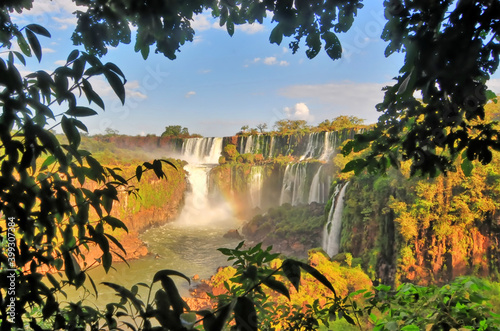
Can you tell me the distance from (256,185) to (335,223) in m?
8.04

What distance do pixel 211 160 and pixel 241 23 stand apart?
746 inches

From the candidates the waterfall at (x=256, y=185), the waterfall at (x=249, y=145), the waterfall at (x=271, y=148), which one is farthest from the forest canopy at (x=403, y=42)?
the waterfall at (x=249, y=145)

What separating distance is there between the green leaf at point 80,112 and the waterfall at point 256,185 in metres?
15.3

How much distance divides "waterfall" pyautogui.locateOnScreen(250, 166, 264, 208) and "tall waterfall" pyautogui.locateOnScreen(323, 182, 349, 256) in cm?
743

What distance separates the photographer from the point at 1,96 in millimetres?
503

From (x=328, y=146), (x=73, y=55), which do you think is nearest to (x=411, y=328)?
(x=73, y=55)

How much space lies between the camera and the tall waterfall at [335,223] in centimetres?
834

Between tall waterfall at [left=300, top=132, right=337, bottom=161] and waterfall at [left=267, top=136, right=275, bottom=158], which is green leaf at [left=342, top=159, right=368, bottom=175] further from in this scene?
waterfall at [left=267, top=136, right=275, bottom=158]

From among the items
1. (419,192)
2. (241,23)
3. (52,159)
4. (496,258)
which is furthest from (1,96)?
(496,258)

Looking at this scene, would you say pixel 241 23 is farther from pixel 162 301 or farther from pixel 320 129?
pixel 320 129

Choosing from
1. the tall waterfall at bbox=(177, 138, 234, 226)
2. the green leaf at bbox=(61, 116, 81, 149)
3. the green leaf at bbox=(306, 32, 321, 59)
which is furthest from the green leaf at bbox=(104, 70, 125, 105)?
the tall waterfall at bbox=(177, 138, 234, 226)

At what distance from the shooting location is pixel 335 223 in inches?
336

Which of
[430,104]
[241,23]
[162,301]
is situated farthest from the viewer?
[241,23]

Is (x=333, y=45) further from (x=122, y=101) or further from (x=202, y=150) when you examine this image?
(x=202, y=150)
